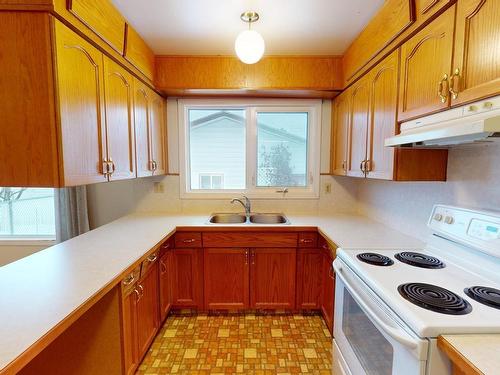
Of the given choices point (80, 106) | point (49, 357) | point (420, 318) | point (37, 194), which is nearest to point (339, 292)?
point (420, 318)

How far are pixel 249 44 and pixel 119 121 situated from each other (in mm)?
1016

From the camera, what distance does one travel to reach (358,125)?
6.89 ft

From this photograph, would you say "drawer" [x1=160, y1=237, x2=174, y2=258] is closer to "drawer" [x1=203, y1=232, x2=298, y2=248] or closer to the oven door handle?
"drawer" [x1=203, y1=232, x2=298, y2=248]

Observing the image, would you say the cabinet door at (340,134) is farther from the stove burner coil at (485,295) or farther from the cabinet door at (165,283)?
the cabinet door at (165,283)

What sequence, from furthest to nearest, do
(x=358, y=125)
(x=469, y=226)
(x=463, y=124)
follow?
(x=358, y=125) → (x=469, y=226) → (x=463, y=124)

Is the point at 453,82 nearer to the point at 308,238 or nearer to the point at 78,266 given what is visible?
the point at 308,238

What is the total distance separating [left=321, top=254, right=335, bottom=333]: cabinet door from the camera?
204 centimetres

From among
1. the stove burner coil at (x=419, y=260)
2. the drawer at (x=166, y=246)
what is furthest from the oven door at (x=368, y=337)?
the drawer at (x=166, y=246)

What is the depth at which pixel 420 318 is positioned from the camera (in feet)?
2.86

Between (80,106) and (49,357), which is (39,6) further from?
(49,357)

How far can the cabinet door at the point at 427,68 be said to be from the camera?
3.90 ft

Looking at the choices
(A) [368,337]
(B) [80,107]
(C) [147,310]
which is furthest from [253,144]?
(A) [368,337]

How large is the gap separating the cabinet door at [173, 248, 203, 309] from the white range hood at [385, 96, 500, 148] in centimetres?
178

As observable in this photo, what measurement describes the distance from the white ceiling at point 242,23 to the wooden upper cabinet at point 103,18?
0.08 m
